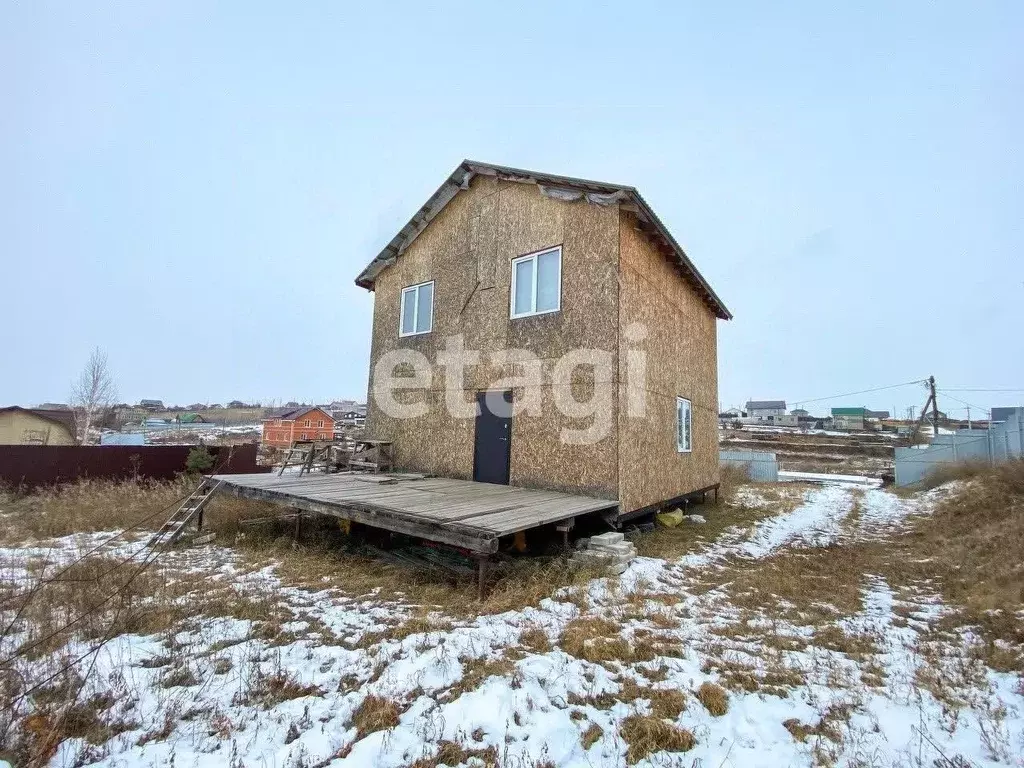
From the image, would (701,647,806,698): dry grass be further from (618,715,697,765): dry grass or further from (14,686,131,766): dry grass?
(14,686,131,766): dry grass

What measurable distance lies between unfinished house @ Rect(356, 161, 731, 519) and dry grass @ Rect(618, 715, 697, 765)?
476cm

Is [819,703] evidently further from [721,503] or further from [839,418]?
[839,418]

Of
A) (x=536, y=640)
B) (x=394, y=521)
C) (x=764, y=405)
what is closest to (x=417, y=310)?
(x=394, y=521)

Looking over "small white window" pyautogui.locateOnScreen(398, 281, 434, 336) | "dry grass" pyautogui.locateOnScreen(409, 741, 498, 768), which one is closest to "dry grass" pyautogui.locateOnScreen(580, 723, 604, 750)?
"dry grass" pyautogui.locateOnScreen(409, 741, 498, 768)

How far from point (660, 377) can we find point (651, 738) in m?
7.34

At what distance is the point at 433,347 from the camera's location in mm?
10648

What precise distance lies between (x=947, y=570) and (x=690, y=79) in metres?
23.0

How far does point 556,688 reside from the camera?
3.37 metres

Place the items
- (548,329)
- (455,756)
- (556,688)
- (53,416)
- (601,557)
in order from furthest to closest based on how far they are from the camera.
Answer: (53,416), (548,329), (601,557), (556,688), (455,756)

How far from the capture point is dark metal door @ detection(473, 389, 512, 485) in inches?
353

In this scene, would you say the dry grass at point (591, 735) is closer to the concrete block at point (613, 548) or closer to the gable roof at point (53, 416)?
the concrete block at point (613, 548)

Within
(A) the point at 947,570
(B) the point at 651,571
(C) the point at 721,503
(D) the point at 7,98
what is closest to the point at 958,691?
(B) the point at 651,571

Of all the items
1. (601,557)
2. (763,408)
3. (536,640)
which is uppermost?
(763,408)

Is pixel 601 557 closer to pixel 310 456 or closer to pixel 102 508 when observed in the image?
pixel 310 456
